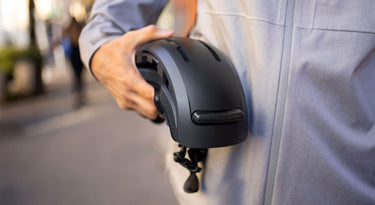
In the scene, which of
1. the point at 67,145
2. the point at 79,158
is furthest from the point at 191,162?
the point at 67,145

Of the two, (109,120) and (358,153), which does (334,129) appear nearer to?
(358,153)

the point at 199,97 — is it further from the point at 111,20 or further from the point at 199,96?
the point at 111,20

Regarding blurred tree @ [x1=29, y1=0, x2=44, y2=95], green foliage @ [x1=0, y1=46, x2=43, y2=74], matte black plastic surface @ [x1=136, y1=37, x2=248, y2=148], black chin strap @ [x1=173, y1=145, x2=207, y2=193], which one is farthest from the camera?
blurred tree @ [x1=29, y1=0, x2=44, y2=95]

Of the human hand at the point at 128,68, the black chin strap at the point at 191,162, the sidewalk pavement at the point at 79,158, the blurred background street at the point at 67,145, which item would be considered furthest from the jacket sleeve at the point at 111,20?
the sidewalk pavement at the point at 79,158

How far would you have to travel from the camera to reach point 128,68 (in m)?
0.89

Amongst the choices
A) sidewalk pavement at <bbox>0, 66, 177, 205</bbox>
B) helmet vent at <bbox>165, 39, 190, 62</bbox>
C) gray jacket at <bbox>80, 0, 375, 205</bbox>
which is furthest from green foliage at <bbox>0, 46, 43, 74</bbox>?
gray jacket at <bbox>80, 0, 375, 205</bbox>

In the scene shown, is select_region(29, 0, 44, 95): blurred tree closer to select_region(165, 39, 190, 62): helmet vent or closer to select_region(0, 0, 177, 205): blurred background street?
select_region(0, 0, 177, 205): blurred background street

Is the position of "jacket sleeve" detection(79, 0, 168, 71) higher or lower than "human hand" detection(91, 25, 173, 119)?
higher

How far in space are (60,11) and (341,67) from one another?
17.0m

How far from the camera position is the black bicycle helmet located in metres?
0.73

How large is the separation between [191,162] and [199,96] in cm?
22

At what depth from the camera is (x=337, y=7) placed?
775 millimetres

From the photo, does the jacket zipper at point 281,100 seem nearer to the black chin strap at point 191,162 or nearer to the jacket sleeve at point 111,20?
the black chin strap at point 191,162

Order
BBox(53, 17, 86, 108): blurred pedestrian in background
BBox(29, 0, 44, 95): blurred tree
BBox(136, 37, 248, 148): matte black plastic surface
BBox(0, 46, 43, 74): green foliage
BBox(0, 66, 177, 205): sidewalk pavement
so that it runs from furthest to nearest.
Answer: BBox(29, 0, 44, 95): blurred tree < BBox(0, 46, 43, 74): green foliage < BBox(53, 17, 86, 108): blurred pedestrian in background < BBox(0, 66, 177, 205): sidewalk pavement < BBox(136, 37, 248, 148): matte black plastic surface
